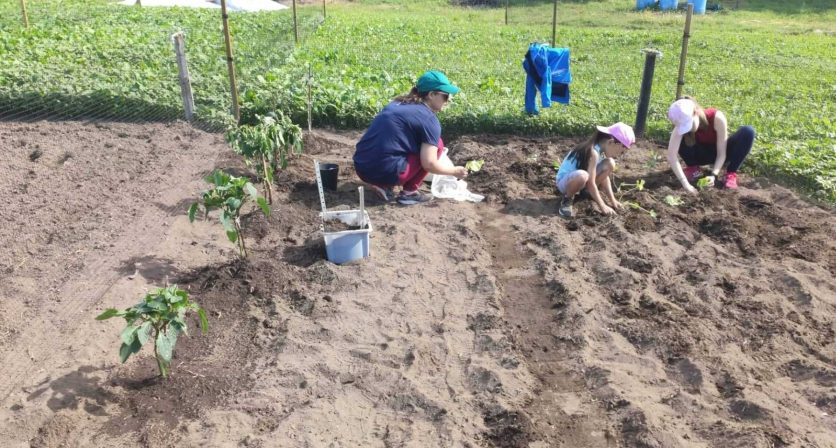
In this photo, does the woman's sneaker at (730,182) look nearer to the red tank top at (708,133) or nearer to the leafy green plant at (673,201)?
the red tank top at (708,133)

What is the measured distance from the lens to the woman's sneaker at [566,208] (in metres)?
6.46

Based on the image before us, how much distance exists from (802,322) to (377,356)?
2758 mm

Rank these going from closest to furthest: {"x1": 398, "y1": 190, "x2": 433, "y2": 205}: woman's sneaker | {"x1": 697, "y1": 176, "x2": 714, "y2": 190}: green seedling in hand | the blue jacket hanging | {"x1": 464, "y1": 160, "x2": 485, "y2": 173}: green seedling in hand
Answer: {"x1": 398, "y1": 190, "x2": 433, "y2": 205}: woman's sneaker, {"x1": 697, "y1": 176, "x2": 714, "y2": 190}: green seedling in hand, {"x1": 464, "y1": 160, "x2": 485, "y2": 173}: green seedling in hand, the blue jacket hanging

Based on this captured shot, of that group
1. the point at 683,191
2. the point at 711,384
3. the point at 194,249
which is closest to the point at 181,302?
the point at 194,249

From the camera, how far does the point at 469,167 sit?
24.8 feet

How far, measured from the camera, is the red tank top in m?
7.06

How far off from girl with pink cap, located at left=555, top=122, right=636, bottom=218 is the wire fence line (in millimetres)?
3766

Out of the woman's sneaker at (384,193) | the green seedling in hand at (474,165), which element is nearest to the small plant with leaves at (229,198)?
the woman's sneaker at (384,193)

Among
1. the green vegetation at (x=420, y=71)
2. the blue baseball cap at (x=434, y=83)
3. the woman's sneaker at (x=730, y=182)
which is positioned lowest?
the woman's sneaker at (x=730, y=182)

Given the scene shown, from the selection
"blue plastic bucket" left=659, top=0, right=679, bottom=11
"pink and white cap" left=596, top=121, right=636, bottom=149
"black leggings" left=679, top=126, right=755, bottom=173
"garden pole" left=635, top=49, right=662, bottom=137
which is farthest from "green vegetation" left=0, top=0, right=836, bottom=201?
"blue plastic bucket" left=659, top=0, right=679, bottom=11

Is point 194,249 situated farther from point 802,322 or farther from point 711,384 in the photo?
point 802,322

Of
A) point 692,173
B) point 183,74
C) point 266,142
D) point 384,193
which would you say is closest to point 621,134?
point 692,173

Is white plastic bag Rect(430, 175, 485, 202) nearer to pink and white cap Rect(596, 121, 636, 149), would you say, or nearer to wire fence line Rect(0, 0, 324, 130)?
pink and white cap Rect(596, 121, 636, 149)

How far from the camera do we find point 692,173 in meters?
7.34
